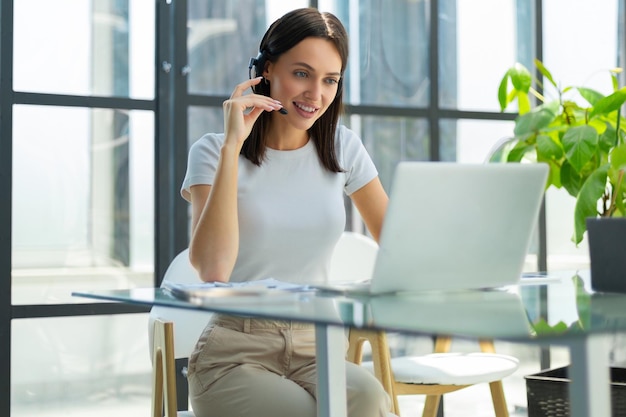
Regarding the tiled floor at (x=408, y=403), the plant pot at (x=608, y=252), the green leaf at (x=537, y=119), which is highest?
the green leaf at (x=537, y=119)

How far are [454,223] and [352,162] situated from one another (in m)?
0.91

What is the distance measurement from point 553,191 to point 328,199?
2.51 metres

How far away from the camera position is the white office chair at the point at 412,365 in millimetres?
2436

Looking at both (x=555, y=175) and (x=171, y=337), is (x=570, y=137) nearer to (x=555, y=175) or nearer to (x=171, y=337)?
(x=555, y=175)

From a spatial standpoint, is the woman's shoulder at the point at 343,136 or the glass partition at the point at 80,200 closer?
the woman's shoulder at the point at 343,136

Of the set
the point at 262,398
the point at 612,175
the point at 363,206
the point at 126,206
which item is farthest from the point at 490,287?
the point at 126,206

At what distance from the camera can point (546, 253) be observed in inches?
168

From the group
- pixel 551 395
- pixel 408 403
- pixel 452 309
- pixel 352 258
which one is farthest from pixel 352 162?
pixel 408 403

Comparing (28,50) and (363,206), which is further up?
(28,50)

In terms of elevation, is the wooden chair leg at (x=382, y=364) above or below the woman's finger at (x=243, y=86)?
below

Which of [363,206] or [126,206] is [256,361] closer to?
[363,206]

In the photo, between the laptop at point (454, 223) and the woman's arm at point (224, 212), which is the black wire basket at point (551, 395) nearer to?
the woman's arm at point (224, 212)

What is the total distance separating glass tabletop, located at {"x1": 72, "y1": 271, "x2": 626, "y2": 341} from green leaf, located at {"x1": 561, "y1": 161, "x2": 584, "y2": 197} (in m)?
1.84

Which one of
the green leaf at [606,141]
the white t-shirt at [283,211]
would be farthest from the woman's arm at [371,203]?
the green leaf at [606,141]
